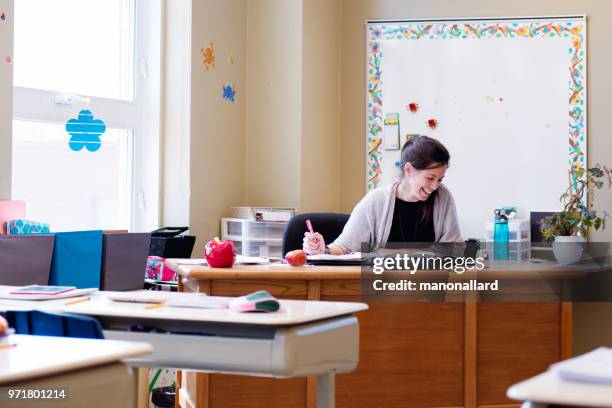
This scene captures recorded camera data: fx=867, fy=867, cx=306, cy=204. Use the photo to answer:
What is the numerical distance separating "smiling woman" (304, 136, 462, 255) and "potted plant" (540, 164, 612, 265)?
56 cm

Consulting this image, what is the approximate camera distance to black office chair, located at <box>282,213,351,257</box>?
3.83 meters

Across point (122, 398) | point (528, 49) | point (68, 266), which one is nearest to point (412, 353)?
point (68, 266)

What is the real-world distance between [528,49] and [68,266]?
2.99m

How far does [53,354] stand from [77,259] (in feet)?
6.07

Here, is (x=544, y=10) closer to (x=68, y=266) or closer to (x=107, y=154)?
(x=107, y=154)

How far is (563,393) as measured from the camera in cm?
133

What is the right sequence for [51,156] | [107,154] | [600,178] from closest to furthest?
[51,156] < [107,154] < [600,178]

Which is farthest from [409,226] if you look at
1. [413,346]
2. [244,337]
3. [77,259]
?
[244,337]

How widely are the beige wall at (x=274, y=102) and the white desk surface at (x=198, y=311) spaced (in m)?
2.54

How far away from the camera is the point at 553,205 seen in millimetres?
5000

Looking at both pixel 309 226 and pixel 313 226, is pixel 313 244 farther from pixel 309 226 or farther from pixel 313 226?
pixel 313 226

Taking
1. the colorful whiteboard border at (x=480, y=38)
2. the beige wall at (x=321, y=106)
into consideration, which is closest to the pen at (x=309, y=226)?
the beige wall at (x=321, y=106)

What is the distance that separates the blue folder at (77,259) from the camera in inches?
132

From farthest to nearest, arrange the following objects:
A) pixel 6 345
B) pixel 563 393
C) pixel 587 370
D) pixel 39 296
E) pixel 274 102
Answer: pixel 274 102
pixel 39 296
pixel 6 345
pixel 587 370
pixel 563 393
